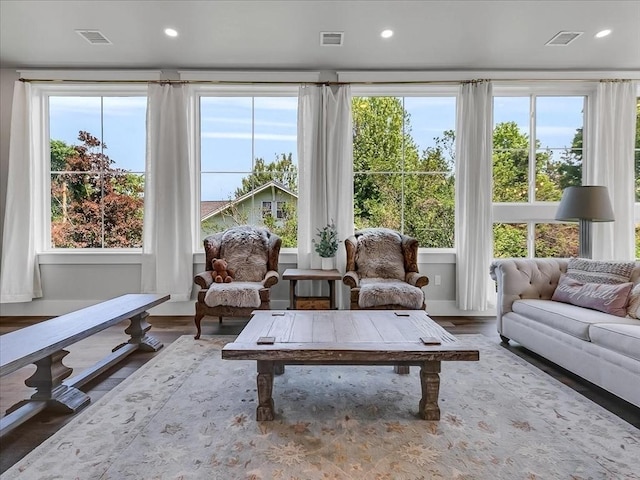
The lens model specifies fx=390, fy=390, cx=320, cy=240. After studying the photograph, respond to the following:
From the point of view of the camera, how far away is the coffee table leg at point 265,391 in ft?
6.60

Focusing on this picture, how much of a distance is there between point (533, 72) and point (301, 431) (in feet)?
15.0

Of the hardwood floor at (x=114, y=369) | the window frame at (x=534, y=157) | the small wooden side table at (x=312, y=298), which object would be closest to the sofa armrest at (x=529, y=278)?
the hardwood floor at (x=114, y=369)

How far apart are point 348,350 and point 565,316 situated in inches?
65.7

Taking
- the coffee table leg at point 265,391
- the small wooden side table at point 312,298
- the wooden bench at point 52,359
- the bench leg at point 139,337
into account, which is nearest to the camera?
the wooden bench at point 52,359

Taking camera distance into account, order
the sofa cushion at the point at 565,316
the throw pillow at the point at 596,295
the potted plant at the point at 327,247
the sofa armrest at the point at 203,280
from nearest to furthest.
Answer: the sofa cushion at the point at 565,316 → the throw pillow at the point at 596,295 → the sofa armrest at the point at 203,280 → the potted plant at the point at 327,247

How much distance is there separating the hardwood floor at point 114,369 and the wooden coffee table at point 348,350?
1.00 metres

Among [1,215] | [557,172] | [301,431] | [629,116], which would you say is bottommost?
[301,431]

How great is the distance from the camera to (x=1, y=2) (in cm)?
322

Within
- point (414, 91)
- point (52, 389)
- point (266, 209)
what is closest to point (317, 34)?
point (414, 91)

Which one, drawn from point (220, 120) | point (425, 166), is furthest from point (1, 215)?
point (425, 166)

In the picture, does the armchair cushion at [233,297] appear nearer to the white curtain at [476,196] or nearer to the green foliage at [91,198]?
the green foliage at [91,198]

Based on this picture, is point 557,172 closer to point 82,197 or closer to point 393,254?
point 393,254

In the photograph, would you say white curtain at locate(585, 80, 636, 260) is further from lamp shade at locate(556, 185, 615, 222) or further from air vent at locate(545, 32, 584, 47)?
lamp shade at locate(556, 185, 615, 222)

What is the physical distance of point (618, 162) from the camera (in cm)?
439
